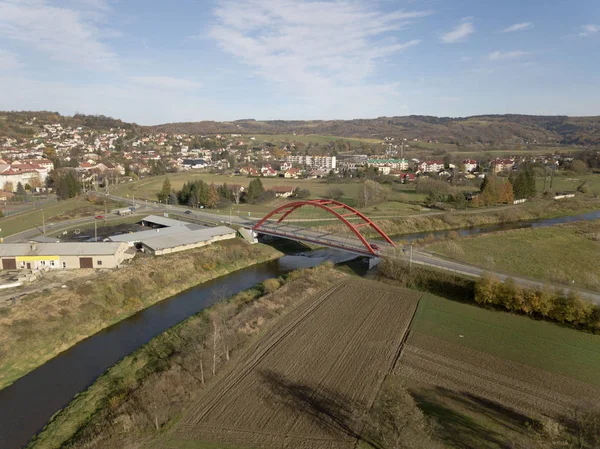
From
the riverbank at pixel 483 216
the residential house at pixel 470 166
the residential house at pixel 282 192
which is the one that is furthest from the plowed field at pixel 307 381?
the residential house at pixel 470 166

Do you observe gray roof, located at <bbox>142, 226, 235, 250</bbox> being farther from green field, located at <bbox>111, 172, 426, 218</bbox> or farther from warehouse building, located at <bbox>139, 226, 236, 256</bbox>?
green field, located at <bbox>111, 172, 426, 218</bbox>

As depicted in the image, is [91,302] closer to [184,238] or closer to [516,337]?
[184,238]

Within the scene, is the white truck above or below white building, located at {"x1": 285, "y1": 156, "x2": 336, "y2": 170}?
below

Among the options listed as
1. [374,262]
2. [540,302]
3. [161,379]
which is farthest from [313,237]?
[161,379]

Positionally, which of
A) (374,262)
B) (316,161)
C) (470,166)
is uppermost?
(470,166)

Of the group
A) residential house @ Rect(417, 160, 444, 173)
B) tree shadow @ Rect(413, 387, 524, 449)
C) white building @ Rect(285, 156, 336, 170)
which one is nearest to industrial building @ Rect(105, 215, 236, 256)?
tree shadow @ Rect(413, 387, 524, 449)
